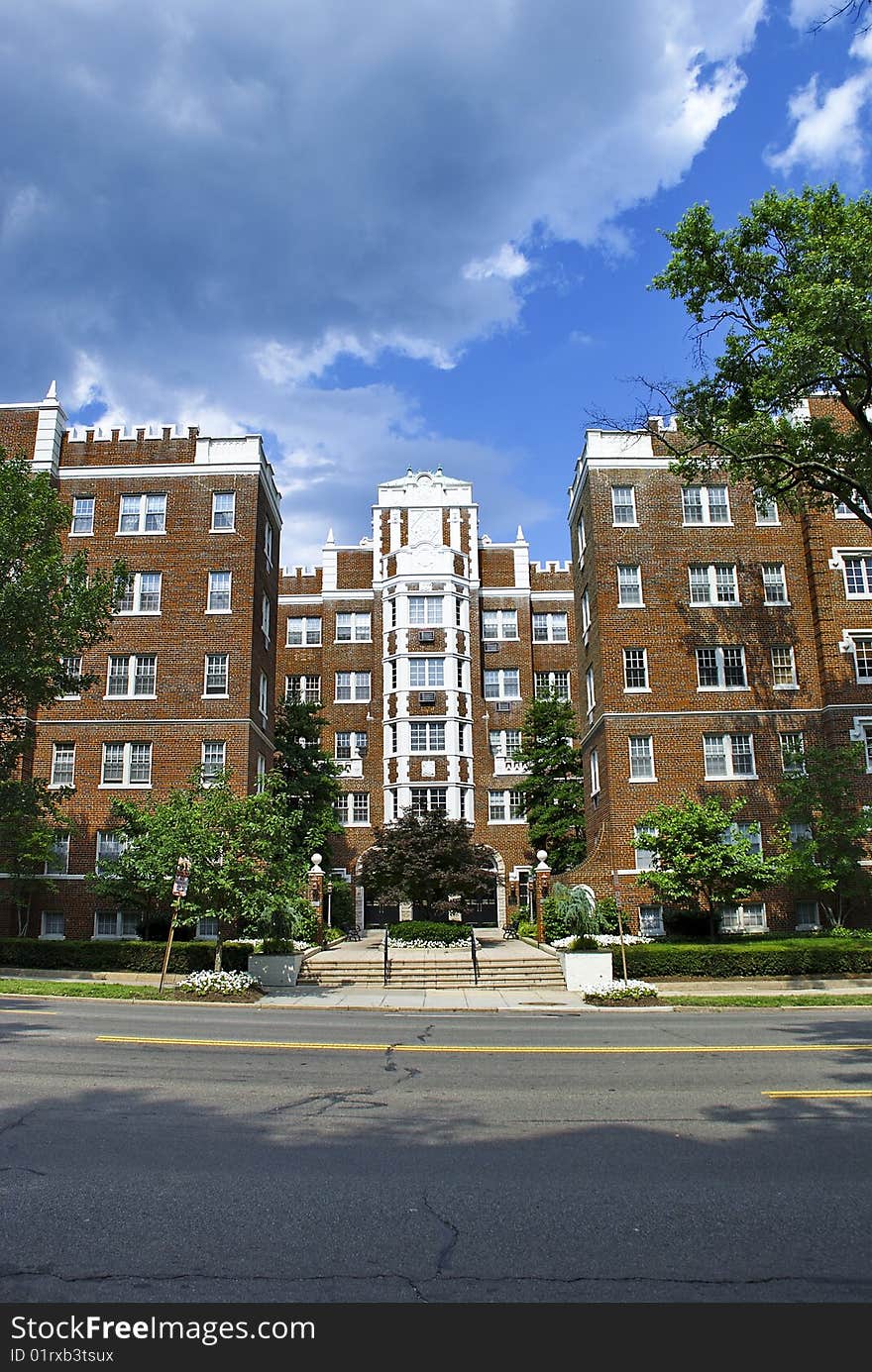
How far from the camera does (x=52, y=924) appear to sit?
33.8 metres

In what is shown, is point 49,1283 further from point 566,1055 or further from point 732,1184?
point 566,1055

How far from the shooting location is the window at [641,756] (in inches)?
1363

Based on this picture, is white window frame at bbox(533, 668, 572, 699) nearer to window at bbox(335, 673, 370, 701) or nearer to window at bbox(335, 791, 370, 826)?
window at bbox(335, 673, 370, 701)

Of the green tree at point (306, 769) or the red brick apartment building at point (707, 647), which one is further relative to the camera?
the green tree at point (306, 769)

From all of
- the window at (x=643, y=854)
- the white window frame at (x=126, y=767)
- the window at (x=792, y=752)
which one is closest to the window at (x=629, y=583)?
the window at (x=792, y=752)

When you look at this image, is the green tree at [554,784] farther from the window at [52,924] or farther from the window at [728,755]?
the window at [52,924]

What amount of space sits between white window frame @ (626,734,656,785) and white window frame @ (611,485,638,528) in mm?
8264

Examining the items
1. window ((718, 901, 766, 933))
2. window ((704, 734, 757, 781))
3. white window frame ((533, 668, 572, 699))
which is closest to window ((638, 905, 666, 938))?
window ((718, 901, 766, 933))

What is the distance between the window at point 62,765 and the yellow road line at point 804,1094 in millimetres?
29521

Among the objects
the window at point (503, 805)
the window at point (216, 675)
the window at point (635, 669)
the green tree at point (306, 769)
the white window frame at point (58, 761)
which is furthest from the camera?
the window at point (503, 805)

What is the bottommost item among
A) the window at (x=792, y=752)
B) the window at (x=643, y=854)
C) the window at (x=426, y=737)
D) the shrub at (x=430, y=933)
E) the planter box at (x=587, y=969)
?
the planter box at (x=587, y=969)

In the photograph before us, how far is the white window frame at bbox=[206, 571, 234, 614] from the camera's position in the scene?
120 ft

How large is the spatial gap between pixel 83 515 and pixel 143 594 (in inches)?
166

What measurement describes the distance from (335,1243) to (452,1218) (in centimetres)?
89
